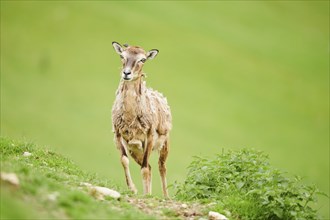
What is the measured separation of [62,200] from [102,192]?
172 centimetres

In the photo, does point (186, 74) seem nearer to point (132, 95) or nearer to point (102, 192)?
point (132, 95)

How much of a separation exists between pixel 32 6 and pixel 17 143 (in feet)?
184

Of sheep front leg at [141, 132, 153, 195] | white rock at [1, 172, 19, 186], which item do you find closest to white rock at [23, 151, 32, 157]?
sheep front leg at [141, 132, 153, 195]

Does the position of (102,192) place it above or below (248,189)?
below

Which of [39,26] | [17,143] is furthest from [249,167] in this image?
[39,26]

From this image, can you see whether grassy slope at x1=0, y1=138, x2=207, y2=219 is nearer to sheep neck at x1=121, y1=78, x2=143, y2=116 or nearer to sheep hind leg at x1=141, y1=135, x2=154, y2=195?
sheep hind leg at x1=141, y1=135, x2=154, y2=195

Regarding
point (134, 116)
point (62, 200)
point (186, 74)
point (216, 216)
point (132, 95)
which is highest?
point (186, 74)

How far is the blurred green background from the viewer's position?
56.8 metres

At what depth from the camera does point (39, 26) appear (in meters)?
71.0

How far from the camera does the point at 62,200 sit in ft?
40.6

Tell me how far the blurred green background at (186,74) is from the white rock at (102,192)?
33.5 m

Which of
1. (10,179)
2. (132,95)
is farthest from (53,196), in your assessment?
(132,95)

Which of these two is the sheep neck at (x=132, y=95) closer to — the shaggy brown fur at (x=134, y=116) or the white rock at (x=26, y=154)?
the shaggy brown fur at (x=134, y=116)

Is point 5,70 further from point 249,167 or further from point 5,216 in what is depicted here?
point 5,216
